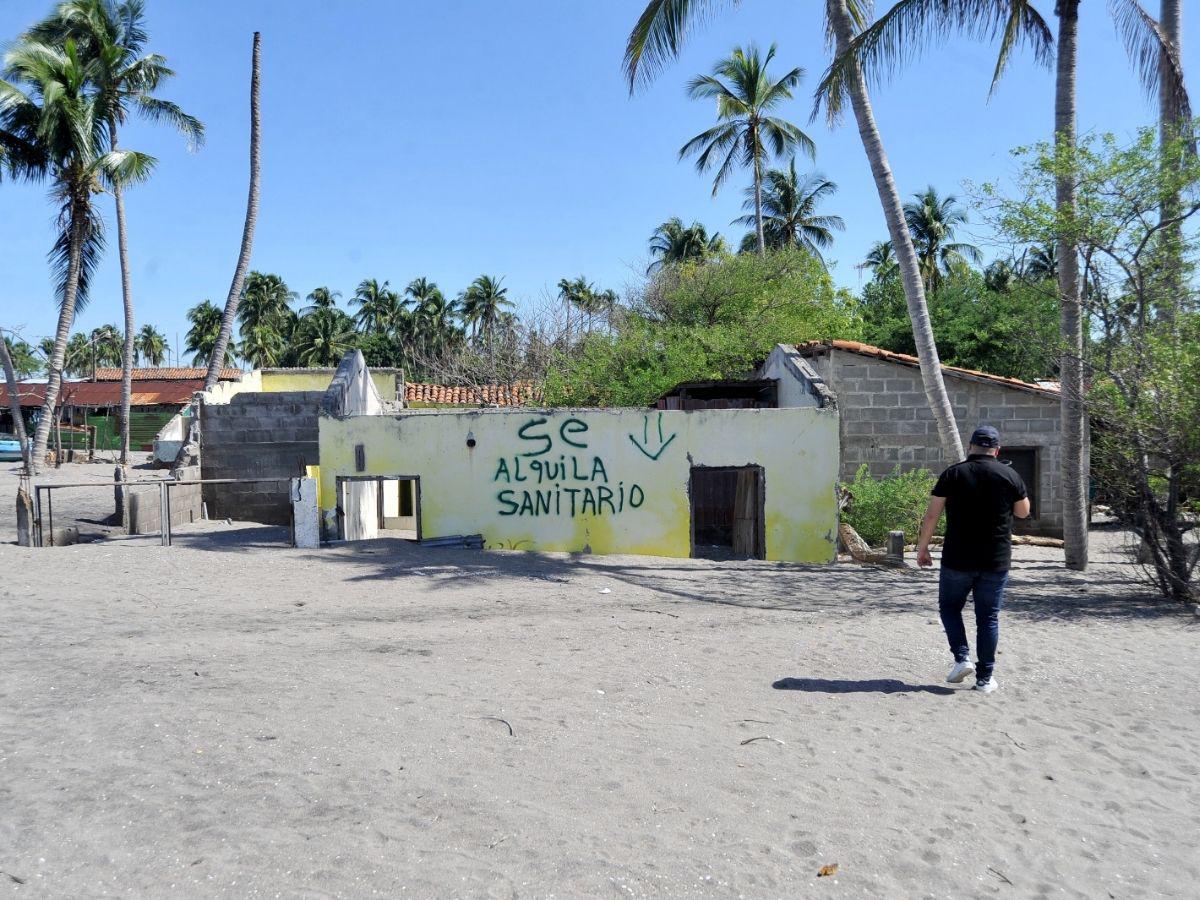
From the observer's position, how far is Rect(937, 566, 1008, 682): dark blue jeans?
5094mm

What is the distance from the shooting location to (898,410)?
1473 centimetres

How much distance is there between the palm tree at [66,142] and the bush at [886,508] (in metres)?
20.2

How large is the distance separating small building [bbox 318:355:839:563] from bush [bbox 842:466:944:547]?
55.3 inches

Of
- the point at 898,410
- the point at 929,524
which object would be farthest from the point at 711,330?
the point at 929,524

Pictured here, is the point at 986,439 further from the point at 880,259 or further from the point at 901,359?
the point at 880,259

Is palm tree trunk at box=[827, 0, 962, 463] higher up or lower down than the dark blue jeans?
higher up

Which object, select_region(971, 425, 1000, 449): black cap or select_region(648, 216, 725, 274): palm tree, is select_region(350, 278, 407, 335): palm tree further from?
select_region(971, 425, 1000, 449): black cap

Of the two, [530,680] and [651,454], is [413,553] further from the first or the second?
[530,680]

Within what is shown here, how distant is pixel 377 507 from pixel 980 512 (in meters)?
13.1

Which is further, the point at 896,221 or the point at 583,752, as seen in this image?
the point at 896,221

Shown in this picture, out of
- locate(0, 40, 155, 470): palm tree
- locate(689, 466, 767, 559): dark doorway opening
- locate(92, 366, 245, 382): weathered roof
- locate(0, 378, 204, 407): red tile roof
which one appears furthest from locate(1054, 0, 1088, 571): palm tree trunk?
locate(92, 366, 245, 382): weathered roof

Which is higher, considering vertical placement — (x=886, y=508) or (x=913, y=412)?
(x=913, y=412)

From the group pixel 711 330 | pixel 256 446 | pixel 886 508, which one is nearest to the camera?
pixel 886 508

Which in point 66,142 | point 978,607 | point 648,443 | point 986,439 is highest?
point 66,142
